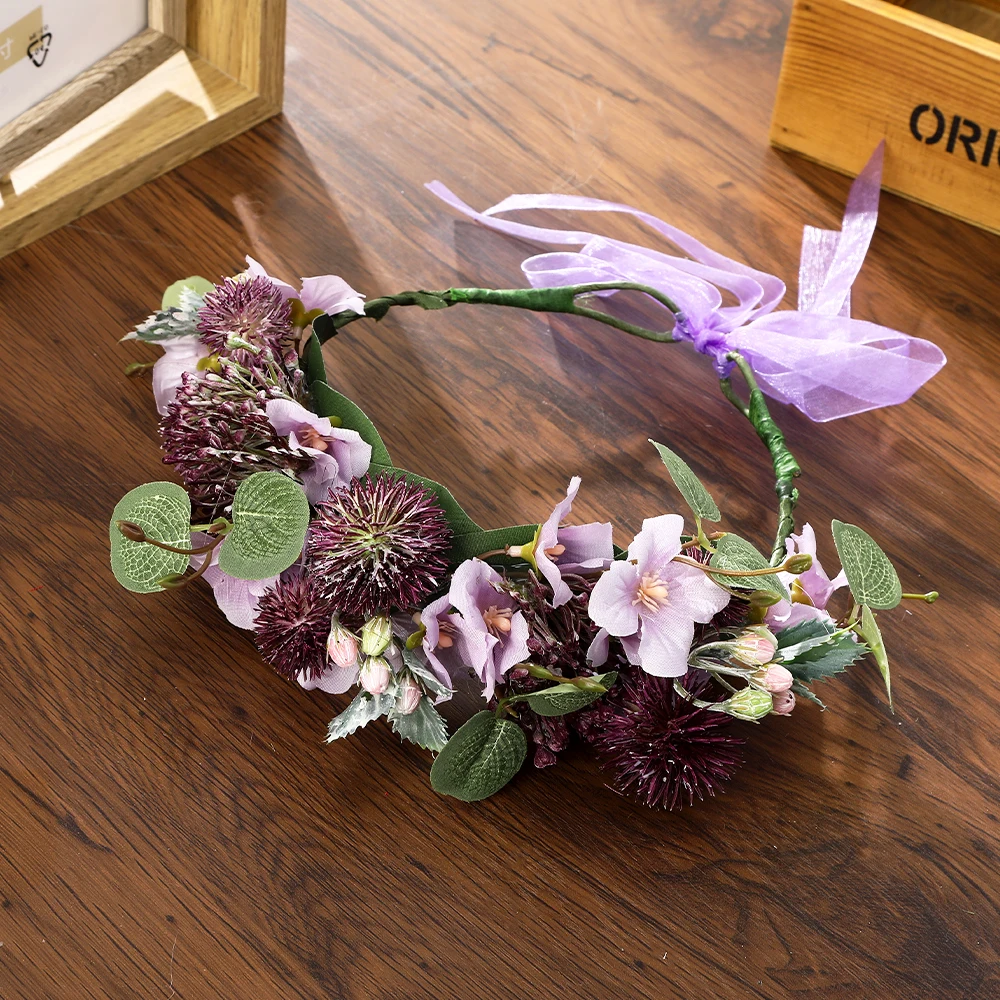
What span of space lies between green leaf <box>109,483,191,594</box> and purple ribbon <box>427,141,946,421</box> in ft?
0.88

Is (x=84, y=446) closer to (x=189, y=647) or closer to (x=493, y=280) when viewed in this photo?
(x=189, y=647)

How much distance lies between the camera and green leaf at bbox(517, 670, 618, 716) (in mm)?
469

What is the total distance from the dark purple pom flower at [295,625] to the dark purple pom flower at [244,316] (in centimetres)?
13

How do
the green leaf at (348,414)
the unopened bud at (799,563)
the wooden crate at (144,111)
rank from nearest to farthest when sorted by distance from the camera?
1. the unopened bud at (799,563)
2. the green leaf at (348,414)
3. the wooden crate at (144,111)

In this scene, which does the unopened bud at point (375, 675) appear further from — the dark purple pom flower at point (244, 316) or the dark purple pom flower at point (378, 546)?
the dark purple pom flower at point (244, 316)

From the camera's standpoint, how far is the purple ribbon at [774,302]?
616 mm

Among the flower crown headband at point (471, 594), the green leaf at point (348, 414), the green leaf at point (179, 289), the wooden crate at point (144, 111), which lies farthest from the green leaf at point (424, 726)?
the wooden crate at point (144, 111)

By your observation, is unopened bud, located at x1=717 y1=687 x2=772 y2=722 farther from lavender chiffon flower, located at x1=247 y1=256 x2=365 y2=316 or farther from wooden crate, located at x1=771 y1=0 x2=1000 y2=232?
wooden crate, located at x1=771 y1=0 x2=1000 y2=232

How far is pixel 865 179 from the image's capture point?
2.39ft

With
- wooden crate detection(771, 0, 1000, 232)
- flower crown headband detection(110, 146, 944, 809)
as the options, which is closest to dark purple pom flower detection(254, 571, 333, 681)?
flower crown headband detection(110, 146, 944, 809)

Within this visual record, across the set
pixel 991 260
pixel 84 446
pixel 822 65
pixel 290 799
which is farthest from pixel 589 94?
pixel 290 799

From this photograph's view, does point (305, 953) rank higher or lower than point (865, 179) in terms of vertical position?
lower

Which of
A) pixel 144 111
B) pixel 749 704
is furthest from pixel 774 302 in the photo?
pixel 144 111

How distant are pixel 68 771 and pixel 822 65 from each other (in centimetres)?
58
